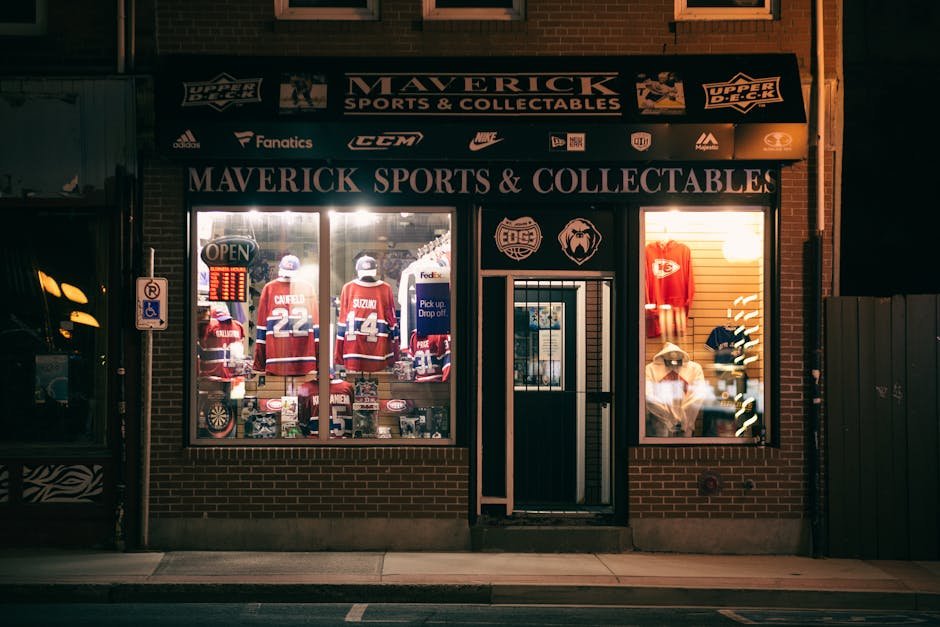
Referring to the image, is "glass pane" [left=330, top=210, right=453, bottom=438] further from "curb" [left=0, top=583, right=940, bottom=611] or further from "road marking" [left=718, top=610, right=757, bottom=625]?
"road marking" [left=718, top=610, right=757, bottom=625]

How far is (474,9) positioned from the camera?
1034cm

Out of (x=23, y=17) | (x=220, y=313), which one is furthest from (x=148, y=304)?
(x=23, y=17)

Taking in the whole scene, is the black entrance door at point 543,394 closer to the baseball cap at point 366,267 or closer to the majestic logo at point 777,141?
the baseball cap at point 366,267

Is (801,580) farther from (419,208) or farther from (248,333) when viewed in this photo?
(248,333)

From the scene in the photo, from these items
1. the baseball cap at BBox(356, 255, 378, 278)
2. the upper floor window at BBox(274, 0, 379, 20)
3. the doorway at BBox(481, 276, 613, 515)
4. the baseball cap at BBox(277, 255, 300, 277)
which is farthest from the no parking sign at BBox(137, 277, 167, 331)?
the doorway at BBox(481, 276, 613, 515)

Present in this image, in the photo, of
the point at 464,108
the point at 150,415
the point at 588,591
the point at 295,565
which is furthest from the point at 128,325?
the point at 588,591

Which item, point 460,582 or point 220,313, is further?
point 220,313

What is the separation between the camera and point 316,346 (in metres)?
10.3

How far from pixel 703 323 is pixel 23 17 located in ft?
25.6

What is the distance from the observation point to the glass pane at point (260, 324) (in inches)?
404

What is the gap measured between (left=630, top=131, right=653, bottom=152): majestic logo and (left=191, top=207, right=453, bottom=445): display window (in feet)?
6.71

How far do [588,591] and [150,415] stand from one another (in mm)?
4684

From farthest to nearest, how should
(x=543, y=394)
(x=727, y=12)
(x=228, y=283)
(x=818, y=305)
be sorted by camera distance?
(x=543, y=394)
(x=727, y=12)
(x=228, y=283)
(x=818, y=305)

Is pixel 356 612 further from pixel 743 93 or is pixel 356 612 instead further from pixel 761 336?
pixel 743 93
